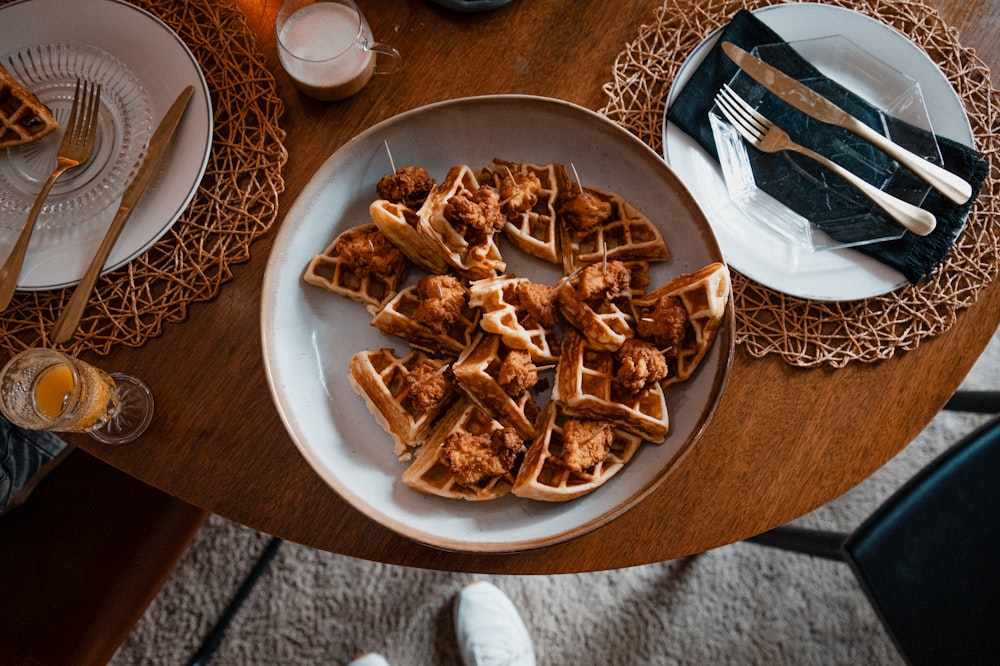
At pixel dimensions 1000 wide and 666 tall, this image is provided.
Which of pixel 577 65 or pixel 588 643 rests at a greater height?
pixel 577 65

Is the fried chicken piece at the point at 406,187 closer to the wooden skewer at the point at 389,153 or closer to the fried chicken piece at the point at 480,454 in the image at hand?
the wooden skewer at the point at 389,153

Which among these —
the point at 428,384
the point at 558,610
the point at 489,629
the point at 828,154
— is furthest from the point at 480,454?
the point at 558,610

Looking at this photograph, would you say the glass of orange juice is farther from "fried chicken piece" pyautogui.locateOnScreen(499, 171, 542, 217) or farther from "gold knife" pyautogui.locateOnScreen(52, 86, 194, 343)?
"fried chicken piece" pyautogui.locateOnScreen(499, 171, 542, 217)

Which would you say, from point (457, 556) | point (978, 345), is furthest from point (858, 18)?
point (457, 556)

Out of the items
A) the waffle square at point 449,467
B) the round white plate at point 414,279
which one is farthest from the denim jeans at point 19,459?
the waffle square at point 449,467

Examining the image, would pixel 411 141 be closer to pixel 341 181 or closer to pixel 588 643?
pixel 341 181

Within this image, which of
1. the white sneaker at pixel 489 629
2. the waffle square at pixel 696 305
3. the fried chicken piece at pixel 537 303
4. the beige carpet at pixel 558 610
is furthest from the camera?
the beige carpet at pixel 558 610


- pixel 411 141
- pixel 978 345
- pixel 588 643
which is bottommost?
pixel 588 643
